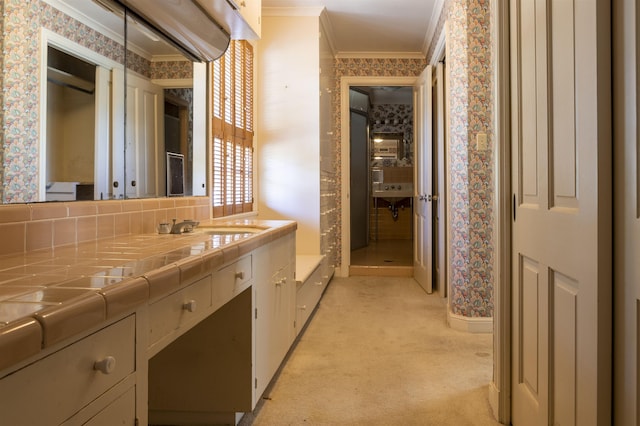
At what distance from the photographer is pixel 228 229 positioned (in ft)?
7.82

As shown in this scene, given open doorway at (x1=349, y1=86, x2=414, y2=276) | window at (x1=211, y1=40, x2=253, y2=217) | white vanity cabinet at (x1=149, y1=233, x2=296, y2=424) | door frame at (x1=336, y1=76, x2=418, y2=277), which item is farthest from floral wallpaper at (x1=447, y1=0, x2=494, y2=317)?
open doorway at (x1=349, y1=86, x2=414, y2=276)

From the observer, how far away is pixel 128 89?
181cm

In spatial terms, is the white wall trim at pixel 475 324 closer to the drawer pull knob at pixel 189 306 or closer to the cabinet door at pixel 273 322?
the cabinet door at pixel 273 322

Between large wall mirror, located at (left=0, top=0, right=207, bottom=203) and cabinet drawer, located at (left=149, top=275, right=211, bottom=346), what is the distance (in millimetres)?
514

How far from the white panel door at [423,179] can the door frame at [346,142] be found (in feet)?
1.26

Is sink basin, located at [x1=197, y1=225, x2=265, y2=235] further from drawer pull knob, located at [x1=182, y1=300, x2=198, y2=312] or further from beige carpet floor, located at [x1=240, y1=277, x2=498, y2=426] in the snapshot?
drawer pull knob, located at [x1=182, y1=300, x2=198, y2=312]

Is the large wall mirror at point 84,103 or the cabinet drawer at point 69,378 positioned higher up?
the large wall mirror at point 84,103

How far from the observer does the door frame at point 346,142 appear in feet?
17.5

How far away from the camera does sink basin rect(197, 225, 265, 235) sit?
7.55 feet

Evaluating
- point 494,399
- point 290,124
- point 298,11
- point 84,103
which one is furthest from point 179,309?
point 298,11

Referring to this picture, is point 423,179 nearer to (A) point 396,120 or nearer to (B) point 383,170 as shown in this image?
(B) point 383,170

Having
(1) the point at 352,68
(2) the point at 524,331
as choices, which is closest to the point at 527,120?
(2) the point at 524,331

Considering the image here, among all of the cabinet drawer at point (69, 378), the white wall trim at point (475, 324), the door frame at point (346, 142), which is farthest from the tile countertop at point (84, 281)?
the door frame at point (346, 142)

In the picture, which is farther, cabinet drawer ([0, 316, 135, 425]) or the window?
the window
